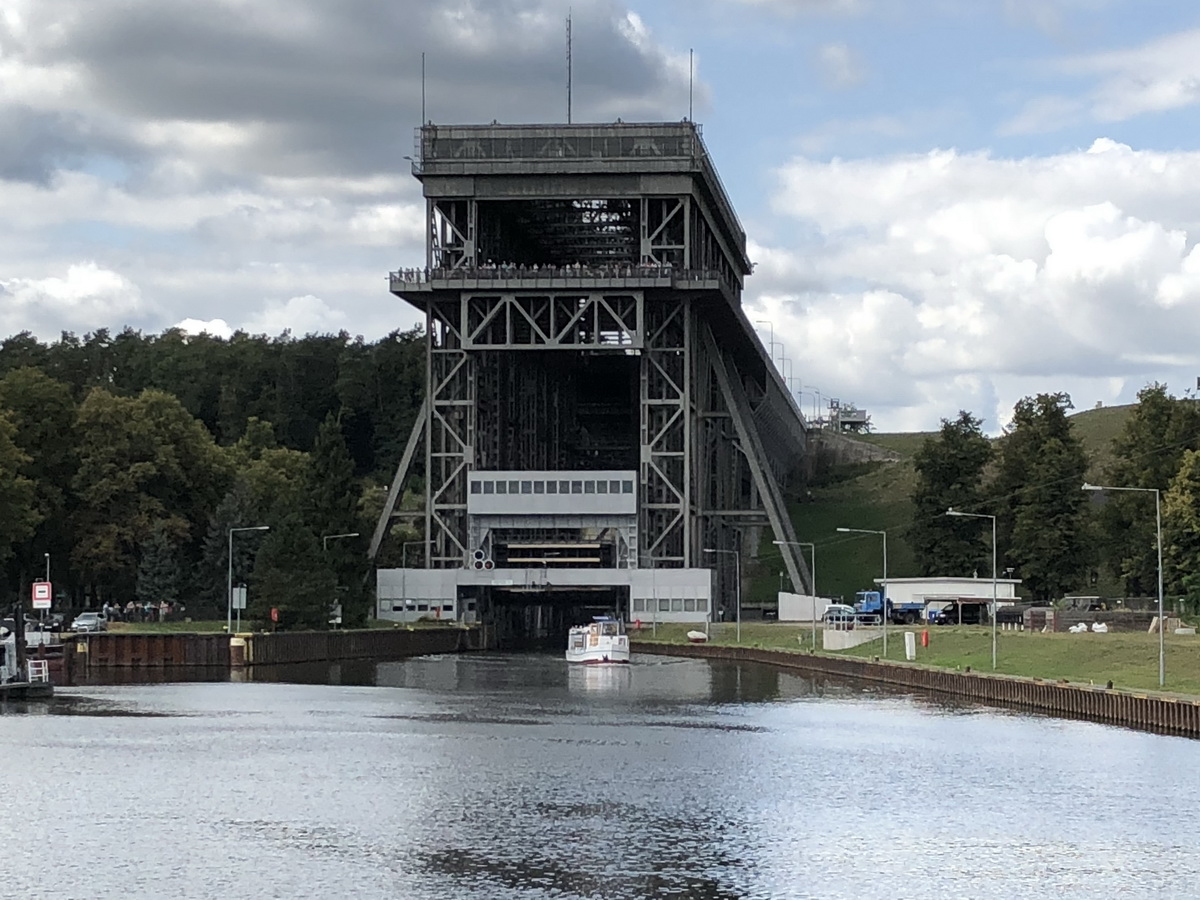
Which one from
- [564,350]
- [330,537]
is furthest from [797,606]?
[330,537]

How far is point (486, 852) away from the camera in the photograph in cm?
4575

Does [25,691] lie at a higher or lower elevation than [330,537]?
lower

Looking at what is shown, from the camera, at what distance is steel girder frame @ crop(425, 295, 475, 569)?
156m

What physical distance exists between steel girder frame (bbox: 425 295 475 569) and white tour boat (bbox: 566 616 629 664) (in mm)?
27168

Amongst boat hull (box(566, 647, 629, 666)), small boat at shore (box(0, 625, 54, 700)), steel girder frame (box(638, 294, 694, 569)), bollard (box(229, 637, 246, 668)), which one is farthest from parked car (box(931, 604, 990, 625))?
small boat at shore (box(0, 625, 54, 700))

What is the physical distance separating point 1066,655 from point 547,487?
6350 centimetres

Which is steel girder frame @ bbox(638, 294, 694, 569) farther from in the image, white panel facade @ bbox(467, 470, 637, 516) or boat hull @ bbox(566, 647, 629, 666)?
boat hull @ bbox(566, 647, 629, 666)

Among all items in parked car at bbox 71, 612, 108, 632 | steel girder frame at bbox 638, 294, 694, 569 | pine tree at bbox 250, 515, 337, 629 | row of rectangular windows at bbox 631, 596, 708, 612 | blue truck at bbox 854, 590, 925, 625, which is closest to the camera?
parked car at bbox 71, 612, 108, 632

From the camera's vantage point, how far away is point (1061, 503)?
5999 inches

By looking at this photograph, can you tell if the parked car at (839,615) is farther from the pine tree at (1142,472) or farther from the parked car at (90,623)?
the parked car at (90,623)

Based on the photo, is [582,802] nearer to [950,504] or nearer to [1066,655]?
[1066,655]

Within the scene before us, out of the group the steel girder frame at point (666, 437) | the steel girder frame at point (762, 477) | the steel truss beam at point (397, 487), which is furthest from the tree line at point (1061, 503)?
the steel truss beam at point (397, 487)

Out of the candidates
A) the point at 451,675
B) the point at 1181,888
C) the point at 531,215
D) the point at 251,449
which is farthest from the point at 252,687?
the point at 251,449

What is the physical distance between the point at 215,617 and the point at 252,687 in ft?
124
